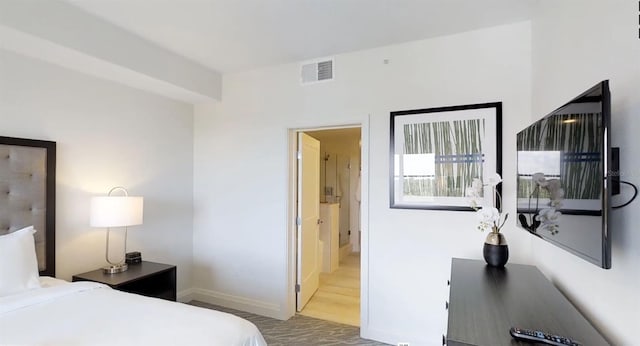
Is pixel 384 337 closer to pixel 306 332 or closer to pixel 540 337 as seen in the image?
pixel 306 332

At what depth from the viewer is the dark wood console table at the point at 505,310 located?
1.07m

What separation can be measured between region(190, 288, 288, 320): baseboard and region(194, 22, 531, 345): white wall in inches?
0.6

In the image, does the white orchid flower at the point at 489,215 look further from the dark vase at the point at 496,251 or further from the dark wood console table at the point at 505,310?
the dark wood console table at the point at 505,310

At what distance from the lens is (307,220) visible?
362 centimetres

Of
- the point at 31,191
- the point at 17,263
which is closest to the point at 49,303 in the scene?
the point at 17,263

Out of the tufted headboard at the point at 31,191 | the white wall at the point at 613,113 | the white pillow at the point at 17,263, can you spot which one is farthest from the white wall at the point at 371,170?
the white pillow at the point at 17,263

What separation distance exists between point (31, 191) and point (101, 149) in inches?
25.7

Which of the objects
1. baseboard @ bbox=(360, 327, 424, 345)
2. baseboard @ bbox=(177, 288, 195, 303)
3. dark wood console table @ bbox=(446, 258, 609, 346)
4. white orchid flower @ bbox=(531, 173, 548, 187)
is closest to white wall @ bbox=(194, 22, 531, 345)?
baseboard @ bbox=(360, 327, 424, 345)

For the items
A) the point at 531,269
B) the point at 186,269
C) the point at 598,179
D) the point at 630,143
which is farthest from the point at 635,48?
the point at 186,269

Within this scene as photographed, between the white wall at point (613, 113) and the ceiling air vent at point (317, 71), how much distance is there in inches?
72.3

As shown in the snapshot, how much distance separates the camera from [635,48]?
101cm

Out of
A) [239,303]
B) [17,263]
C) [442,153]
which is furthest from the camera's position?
[239,303]

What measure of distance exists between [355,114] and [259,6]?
125 cm

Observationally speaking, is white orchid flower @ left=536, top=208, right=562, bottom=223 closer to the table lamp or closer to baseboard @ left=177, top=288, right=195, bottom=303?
the table lamp
